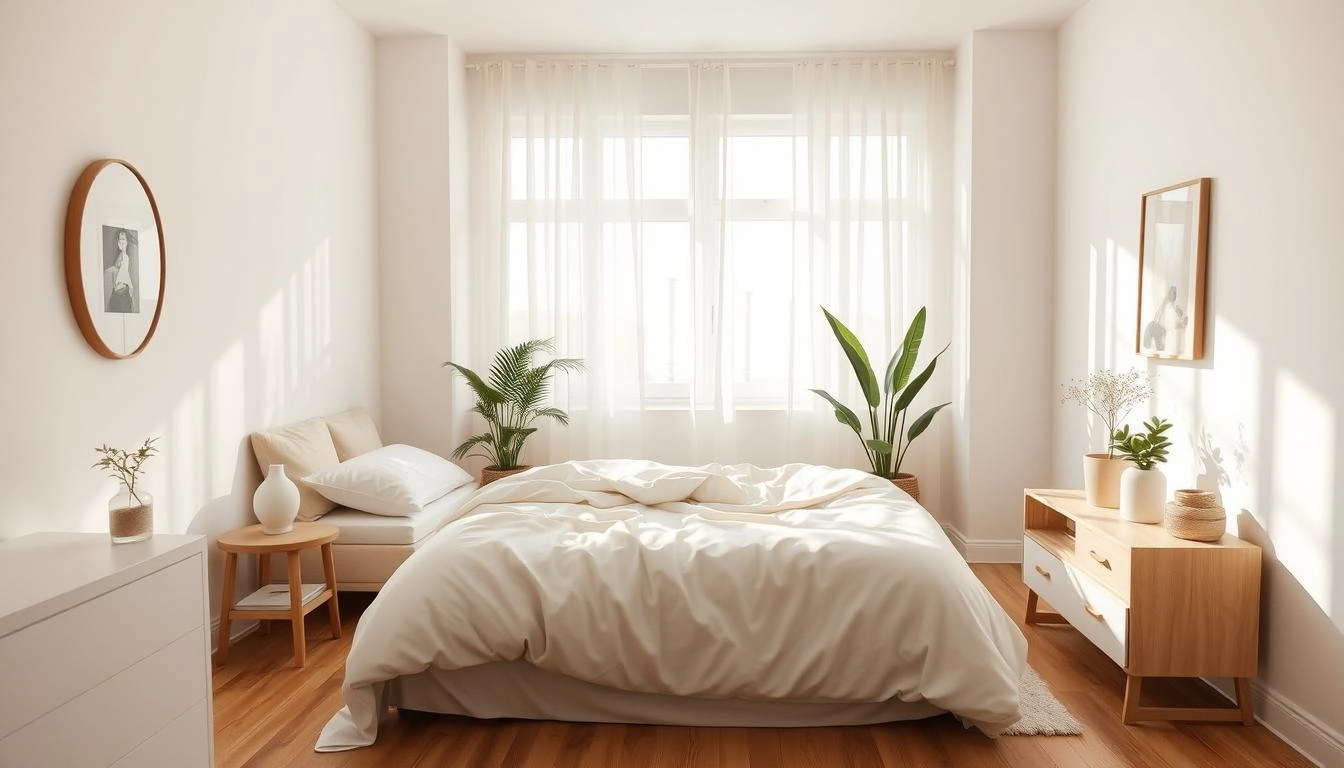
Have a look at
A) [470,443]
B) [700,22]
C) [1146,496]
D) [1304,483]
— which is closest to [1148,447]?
[1146,496]

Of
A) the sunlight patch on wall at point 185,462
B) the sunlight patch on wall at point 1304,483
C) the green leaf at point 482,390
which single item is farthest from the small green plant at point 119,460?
the sunlight patch on wall at point 1304,483

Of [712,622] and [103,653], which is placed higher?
[103,653]

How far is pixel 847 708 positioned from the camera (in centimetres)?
268

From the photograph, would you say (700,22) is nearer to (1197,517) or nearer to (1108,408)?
(1108,408)

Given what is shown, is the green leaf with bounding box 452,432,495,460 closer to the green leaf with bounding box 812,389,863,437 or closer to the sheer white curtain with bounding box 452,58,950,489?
the sheer white curtain with bounding box 452,58,950,489

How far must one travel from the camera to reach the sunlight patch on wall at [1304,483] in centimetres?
247

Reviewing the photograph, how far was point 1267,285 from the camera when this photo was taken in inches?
109

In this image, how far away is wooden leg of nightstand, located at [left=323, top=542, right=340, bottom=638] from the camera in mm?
3400

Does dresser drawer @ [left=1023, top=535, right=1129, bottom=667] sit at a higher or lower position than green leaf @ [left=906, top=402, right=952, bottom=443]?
lower

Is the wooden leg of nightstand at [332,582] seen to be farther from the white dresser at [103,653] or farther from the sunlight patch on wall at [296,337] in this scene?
the white dresser at [103,653]

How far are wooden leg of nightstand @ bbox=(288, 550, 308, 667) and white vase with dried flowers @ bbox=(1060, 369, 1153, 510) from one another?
305cm

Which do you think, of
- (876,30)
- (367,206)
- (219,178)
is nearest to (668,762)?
(219,178)

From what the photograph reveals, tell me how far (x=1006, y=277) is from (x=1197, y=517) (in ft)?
7.16

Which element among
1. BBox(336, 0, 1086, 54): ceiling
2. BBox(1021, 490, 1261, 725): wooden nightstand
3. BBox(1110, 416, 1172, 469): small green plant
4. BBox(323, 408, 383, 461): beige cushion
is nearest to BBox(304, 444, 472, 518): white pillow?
BBox(323, 408, 383, 461): beige cushion
